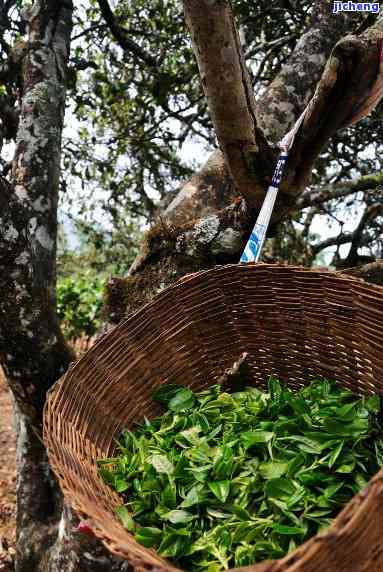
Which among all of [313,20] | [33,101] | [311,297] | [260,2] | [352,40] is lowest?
[311,297]

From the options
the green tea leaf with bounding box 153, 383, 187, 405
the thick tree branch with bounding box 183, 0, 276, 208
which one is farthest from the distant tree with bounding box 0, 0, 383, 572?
the green tea leaf with bounding box 153, 383, 187, 405

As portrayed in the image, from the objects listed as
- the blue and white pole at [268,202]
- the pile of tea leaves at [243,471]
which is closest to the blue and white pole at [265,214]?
the blue and white pole at [268,202]

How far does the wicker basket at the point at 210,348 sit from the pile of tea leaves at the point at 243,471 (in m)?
0.08

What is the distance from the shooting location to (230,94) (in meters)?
1.48

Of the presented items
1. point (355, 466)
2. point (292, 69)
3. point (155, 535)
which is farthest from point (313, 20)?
point (155, 535)

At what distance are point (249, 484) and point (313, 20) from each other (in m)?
2.48

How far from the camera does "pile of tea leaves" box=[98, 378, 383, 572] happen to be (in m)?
1.27

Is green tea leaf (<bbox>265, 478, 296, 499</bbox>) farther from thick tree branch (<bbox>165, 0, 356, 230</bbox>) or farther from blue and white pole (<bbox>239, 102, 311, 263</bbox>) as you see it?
thick tree branch (<bbox>165, 0, 356, 230</bbox>)

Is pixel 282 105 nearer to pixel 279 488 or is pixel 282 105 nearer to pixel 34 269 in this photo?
pixel 34 269

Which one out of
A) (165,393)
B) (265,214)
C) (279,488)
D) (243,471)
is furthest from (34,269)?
(279,488)

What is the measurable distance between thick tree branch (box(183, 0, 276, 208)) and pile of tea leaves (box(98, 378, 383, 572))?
695mm

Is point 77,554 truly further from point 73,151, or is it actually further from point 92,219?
point 92,219

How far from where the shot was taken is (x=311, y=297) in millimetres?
1698

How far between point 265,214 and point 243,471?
77 cm
